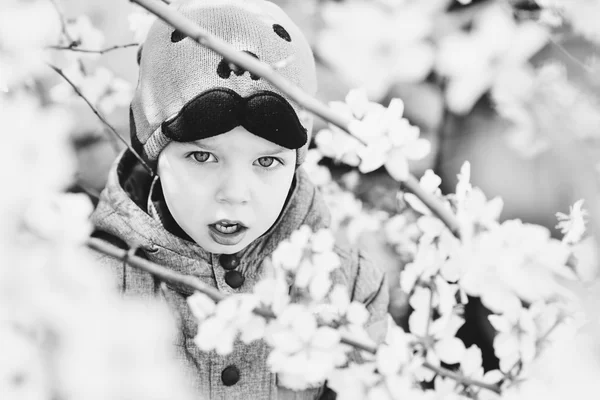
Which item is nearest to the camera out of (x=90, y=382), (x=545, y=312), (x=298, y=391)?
(x=90, y=382)

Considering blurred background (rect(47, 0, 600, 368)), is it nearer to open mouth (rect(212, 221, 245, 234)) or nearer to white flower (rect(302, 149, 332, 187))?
white flower (rect(302, 149, 332, 187))

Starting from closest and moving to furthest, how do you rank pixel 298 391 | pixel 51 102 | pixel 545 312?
pixel 545 312, pixel 298 391, pixel 51 102

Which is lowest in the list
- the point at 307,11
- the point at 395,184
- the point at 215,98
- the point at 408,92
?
the point at 395,184

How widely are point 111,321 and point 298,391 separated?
2.42 feet

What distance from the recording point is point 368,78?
87 cm

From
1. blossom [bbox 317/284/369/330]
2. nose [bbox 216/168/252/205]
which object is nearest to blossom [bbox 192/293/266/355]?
blossom [bbox 317/284/369/330]

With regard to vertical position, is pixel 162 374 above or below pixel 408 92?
above

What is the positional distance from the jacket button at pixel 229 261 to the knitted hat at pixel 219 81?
0.84 feet

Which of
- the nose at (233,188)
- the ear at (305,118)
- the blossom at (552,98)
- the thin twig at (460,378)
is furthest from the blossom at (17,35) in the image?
the thin twig at (460,378)

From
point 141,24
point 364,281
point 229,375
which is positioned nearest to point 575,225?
point 364,281

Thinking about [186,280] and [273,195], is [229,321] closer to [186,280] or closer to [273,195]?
[186,280]

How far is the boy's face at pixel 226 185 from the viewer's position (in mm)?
1106

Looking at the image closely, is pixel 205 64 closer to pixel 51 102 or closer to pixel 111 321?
pixel 111 321

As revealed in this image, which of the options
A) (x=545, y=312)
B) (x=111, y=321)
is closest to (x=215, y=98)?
(x=111, y=321)
